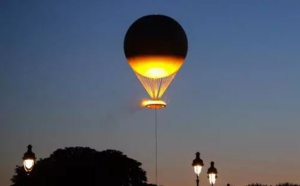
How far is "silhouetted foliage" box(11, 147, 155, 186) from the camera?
304ft

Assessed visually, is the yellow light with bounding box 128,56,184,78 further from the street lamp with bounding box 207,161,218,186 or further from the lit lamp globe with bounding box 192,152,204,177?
the lit lamp globe with bounding box 192,152,204,177

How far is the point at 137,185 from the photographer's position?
3802 inches

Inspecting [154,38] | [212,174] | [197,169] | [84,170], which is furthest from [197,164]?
[84,170]

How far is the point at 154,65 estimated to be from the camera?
3994 cm

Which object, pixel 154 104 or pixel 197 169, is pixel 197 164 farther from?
pixel 154 104

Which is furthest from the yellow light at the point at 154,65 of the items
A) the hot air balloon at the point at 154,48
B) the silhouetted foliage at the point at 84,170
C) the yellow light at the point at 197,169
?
the silhouetted foliage at the point at 84,170

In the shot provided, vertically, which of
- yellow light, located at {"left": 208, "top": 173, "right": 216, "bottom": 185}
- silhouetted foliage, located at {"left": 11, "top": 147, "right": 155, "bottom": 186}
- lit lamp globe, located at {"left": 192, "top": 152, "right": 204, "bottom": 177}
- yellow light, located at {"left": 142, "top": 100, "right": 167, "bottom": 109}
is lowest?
yellow light, located at {"left": 208, "top": 173, "right": 216, "bottom": 185}

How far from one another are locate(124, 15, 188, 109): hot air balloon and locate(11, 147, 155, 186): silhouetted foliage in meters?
52.9

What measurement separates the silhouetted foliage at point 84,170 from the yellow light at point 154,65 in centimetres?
5279

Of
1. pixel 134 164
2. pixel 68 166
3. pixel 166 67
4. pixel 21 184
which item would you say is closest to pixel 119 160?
pixel 134 164

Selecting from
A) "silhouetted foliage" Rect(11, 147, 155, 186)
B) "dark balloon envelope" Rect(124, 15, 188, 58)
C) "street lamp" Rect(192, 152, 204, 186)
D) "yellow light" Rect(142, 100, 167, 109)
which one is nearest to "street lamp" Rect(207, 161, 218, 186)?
"street lamp" Rect(192, 152, 204, 186)

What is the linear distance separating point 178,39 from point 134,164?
60925 millimetres

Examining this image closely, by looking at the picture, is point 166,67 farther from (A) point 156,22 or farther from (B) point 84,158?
(B) point 84,158

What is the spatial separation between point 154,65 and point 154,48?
3.31 ft
